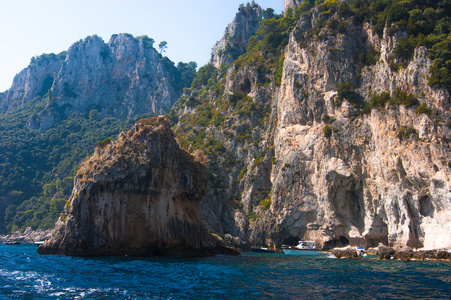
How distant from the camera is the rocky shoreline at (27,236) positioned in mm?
86000

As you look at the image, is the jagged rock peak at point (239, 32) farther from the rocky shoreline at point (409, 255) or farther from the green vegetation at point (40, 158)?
the rocky shoreline at point (409, 255)

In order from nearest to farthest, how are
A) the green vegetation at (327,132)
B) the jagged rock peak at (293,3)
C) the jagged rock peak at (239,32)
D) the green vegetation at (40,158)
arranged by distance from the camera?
the green vegetation at (327,132) < the green vegetation at (40,158) < the jagged rock peak at (293,3) < the jagged rock peak at (239,32)

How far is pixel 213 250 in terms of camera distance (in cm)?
4131

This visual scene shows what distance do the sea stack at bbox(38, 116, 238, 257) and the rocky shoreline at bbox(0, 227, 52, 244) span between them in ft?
185

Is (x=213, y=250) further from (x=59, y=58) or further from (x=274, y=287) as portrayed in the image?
(x=59, y=58)

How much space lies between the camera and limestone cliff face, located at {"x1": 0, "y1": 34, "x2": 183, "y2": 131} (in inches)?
5408

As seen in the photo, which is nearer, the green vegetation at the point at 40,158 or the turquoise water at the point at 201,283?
the turquoise water at the point at 201,283

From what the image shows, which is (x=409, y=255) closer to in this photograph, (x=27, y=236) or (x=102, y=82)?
(x=27, y=236)

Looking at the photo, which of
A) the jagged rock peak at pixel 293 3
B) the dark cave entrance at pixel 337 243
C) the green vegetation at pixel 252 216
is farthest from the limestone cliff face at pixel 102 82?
the dark cave entrance at pixel 337 243

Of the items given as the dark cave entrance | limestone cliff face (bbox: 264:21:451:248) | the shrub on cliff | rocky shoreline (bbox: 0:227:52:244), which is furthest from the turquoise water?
rocky shoreline (bbox: 0:227:52:244)

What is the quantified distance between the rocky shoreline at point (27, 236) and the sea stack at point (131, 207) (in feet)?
185

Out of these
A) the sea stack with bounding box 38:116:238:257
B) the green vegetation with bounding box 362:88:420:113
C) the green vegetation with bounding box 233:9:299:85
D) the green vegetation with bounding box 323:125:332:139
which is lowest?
the sea stack with bounding box 38:116:238:257

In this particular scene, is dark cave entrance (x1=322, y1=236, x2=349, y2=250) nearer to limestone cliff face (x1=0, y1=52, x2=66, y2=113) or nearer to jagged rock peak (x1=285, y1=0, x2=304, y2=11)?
jagged rock peak (x1=285, y1=0, x2=304, y2=11)

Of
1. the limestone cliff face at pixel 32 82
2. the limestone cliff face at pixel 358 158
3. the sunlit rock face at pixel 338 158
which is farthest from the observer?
the limestone cliff face at pixel 32 82
